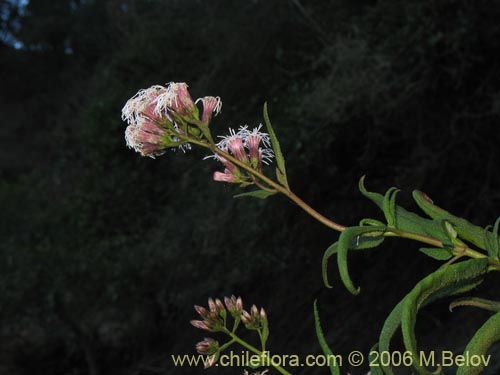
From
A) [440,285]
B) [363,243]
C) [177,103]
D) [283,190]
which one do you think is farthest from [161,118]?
[440,285]

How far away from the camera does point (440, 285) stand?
2.52 feet

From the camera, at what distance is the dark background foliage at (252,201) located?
9.40 feet

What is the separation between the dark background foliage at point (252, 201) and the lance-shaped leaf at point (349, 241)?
92 centimetres

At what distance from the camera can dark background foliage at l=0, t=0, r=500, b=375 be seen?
2.87 metres

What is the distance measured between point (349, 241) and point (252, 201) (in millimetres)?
2434

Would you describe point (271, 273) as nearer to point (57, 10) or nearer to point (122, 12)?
point (122, 12)

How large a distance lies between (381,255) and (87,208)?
8.38 feet

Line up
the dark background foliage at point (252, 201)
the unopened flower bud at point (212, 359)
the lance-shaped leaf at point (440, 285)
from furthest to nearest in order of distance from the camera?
the dark background foliage at point (252, 201)
the unopened flower bud at point (212, 359)
the lance-shaped leaf at point (440, 285)

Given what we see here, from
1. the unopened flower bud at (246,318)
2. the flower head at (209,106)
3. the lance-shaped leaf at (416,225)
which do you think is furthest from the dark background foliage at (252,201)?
the lance-shaped leaf at (416,225)

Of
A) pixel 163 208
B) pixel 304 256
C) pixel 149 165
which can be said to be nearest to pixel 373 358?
pixel 304 256

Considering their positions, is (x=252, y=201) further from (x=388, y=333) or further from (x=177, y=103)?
(x=388, y=333)

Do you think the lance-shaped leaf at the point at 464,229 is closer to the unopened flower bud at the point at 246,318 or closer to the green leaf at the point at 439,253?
the green leaf at the point at 439,253

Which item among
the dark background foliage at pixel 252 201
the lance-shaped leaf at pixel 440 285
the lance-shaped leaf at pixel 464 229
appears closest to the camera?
the lance-shaped leaf at pixel 440 285

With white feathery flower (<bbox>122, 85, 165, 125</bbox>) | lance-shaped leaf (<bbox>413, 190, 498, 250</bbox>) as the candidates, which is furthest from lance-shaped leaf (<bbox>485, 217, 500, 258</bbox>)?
white feathery flower (<bbox>122, 85, 165, 125</bbox>)
